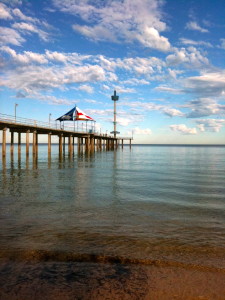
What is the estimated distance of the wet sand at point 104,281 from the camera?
378 centimetres

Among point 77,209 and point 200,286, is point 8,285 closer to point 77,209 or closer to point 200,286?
point 200,286

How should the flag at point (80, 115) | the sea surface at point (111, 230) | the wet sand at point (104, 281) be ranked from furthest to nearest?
1. the flag at point (80, 115)
2. the sea surface at point (111, 230)
3. the wet sand at point (104, 281)

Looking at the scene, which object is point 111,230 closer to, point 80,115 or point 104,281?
point 104,281

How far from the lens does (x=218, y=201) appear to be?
35.9 ft

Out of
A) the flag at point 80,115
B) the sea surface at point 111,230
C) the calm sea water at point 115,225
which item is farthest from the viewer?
the flag at point 80,115

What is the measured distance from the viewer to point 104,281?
418cm

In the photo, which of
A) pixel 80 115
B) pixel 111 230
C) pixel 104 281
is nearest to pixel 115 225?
pixel 111 230

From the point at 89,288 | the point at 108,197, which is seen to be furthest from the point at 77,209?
the point at 89,288

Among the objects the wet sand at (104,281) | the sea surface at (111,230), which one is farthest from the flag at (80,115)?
the wet sand at (104,281)

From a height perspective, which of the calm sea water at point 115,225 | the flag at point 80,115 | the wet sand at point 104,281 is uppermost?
the flag at point 80,115

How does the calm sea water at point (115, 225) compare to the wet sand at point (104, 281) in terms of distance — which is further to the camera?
the calm sea water at point (115, 225)

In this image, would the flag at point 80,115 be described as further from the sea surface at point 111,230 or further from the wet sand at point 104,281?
the wet sand at point 104,281

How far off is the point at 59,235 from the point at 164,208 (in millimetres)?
4432

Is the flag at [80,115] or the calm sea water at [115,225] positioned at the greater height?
the flag at [80,115]
